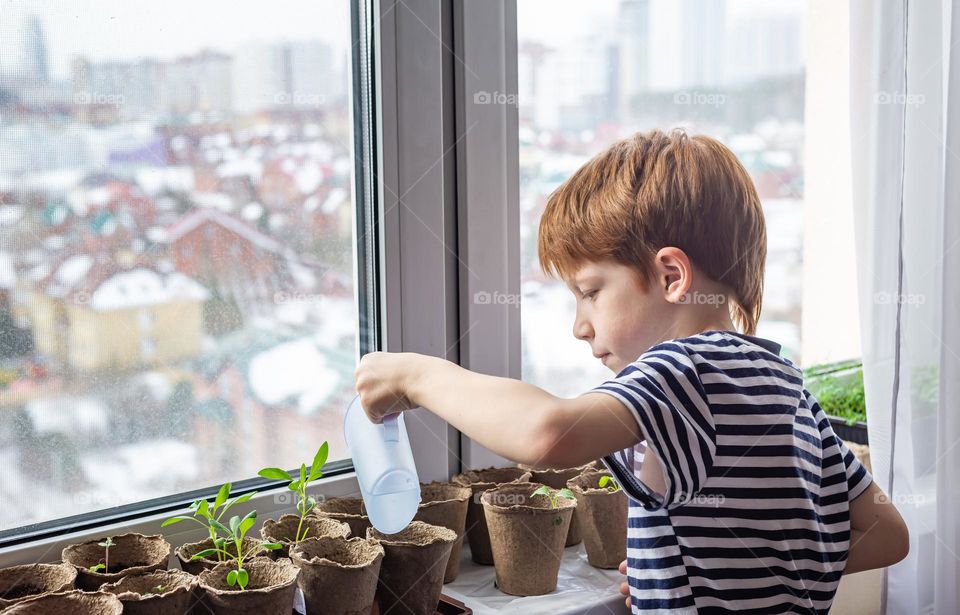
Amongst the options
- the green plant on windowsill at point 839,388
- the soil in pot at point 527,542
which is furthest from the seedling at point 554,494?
the green plant on windowsill at point 839,388

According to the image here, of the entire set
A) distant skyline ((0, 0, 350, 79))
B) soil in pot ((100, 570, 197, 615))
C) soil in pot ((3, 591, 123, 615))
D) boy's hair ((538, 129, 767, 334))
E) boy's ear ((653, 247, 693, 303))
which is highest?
distant skyline ((0, 0, 350, 79))

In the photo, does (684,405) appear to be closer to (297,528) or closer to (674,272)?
(674,272)

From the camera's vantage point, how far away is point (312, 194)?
1.22 m

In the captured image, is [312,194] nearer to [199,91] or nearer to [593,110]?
[199,91]

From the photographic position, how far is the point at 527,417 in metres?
0.69

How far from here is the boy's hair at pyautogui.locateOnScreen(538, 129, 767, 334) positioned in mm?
889

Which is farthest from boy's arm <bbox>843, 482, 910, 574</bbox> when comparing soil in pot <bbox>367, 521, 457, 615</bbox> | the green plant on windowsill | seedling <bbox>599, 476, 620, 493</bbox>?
the green plant on windowsill

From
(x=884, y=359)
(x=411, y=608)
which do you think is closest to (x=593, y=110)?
(x=884, y=359)

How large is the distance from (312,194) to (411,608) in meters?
0.55

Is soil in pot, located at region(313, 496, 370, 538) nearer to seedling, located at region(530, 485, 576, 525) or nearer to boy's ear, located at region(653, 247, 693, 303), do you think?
seedling, located at region(530, 485, 576, 525)

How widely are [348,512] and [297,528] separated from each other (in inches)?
4.1

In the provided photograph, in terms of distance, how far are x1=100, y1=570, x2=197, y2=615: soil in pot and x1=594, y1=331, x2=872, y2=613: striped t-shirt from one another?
45 cm

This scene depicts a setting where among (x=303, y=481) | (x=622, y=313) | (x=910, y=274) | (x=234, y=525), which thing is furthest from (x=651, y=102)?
(x=234, y=525)

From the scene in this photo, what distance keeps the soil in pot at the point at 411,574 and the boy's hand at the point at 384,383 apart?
0.24 meters
